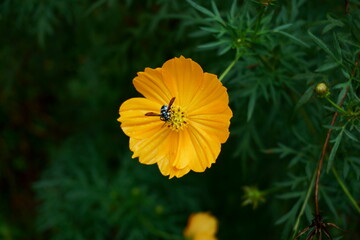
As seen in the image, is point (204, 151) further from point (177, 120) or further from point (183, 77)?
point (183, 77)

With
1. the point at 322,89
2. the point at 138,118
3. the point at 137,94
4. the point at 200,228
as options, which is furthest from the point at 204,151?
the point at 137,94

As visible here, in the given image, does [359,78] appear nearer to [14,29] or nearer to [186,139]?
[186,139]

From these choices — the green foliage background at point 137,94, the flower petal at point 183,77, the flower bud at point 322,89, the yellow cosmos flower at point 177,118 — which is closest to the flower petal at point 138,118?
the yellow cosmos flower at point 177,118

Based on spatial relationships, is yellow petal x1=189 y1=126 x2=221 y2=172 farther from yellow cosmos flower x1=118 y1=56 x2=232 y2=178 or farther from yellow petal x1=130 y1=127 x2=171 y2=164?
yellow petal x1=130 y1=127 x2=171 y2=164

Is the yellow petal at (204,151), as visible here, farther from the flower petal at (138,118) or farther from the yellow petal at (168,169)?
the flower petal at (138,118)

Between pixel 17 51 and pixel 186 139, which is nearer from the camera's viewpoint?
pixel 186 139

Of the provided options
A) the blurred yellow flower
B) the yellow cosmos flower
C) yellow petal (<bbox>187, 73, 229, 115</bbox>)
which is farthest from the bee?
the blurred yellow flower

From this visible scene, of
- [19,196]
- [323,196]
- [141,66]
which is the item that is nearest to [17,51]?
[141,66]
